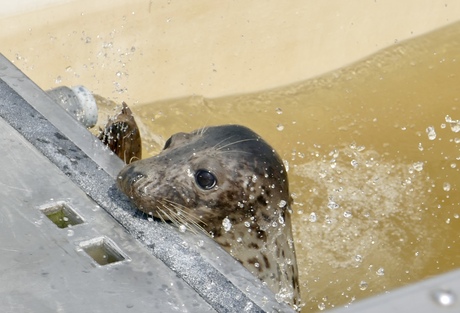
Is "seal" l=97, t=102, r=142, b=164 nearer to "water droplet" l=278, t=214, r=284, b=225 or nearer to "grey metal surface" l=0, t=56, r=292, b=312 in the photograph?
"grey metal surface" l=0, t=56, r=292, b=312

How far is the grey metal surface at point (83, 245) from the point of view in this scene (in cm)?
243

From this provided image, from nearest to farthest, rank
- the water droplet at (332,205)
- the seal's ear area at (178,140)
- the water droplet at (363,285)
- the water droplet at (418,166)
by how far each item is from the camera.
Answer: the seal's ear area at (178,140) < the water droplet at (363,285) < the water droplet at (332,205) < the water droplet at (418,166)

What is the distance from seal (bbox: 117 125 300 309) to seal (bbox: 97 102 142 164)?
580 millimetres

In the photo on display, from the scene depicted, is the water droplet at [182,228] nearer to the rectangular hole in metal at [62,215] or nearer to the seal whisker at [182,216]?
the seal whisker at [182,216]

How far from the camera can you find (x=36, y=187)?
287 cm

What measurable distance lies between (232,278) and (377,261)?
2.28 m

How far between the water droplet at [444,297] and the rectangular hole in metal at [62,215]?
1861 millimetres

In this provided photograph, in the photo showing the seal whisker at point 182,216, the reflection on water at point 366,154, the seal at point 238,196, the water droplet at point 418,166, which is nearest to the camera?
the seal whisker at point 182,216

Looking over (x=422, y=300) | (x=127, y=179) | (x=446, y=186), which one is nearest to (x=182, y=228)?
(x=127, y=179)

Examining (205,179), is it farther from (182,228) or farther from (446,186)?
(446,186)

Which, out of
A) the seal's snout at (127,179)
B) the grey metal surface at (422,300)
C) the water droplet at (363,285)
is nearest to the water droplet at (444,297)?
the grey metal surface at (422,300)

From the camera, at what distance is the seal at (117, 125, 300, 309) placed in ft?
10.9

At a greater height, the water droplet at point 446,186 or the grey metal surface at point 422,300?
the grey metal surface at point 422,300

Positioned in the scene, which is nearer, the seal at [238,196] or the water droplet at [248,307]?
the water droplet at [248,307]
